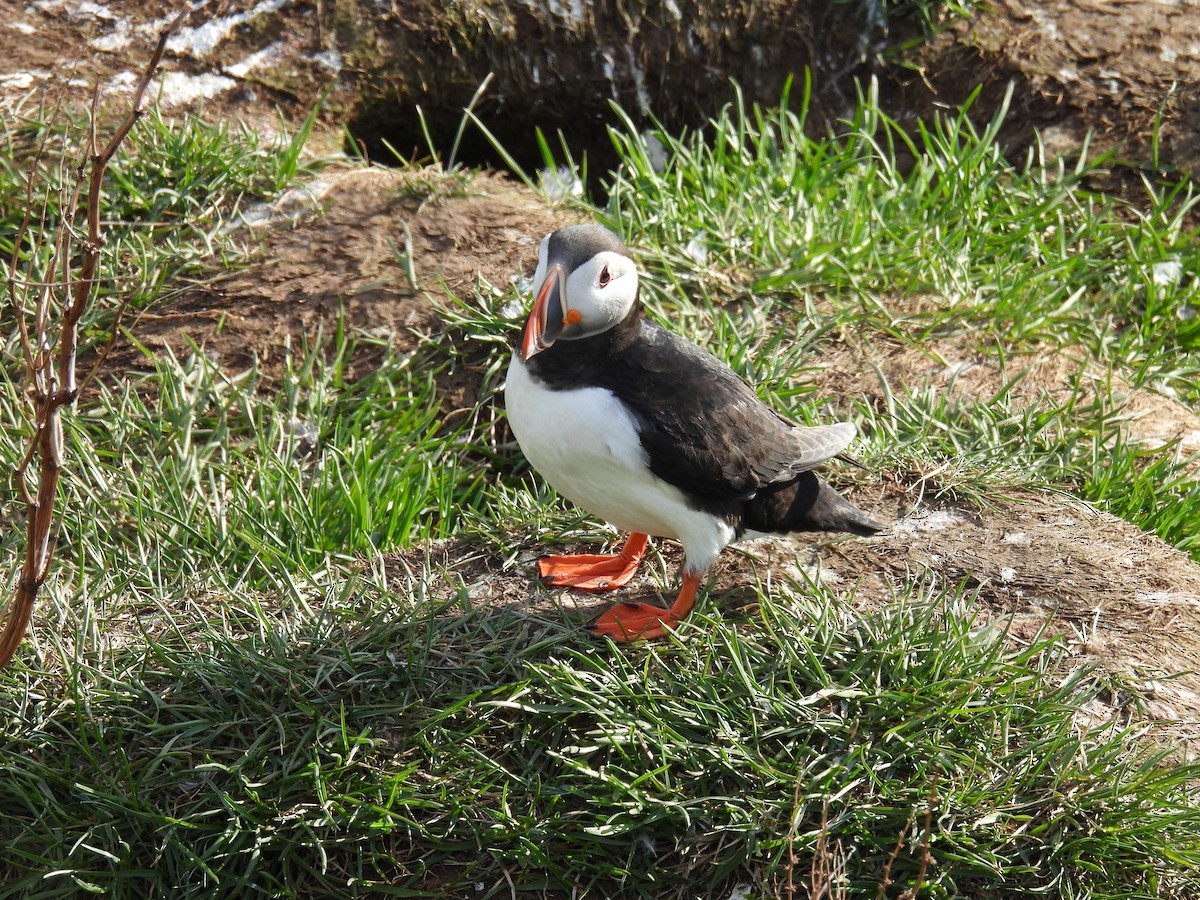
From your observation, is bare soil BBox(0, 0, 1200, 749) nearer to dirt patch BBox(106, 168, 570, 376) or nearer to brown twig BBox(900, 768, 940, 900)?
dirt patch BBox(106, 168, 570, 376)

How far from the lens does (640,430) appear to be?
10.0 ft

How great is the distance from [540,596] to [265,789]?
3.26 ft

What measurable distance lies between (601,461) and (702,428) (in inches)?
11.6

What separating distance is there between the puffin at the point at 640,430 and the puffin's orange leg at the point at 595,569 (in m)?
0.23

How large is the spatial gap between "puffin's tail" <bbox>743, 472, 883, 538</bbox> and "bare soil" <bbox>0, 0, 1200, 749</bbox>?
17 centimetres

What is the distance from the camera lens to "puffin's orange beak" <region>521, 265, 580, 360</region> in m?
2.88

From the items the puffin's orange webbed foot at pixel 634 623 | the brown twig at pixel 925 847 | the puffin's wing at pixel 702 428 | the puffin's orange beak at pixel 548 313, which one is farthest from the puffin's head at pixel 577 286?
the brown twig at pixel 925 847

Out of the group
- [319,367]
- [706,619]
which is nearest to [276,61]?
[319,367]

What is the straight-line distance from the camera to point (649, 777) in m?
2.79

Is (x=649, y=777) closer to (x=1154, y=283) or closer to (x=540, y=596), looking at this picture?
(x=540, y=596)

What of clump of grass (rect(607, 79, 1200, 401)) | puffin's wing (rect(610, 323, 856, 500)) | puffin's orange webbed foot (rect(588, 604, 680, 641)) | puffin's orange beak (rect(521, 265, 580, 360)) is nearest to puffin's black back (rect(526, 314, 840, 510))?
puffin's wing (rect(610, 323, 856, 500))

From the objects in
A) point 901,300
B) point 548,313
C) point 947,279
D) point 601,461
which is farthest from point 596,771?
point 947,279

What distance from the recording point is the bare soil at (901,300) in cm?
346

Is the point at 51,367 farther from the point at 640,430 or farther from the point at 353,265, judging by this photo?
the point at 353,265
